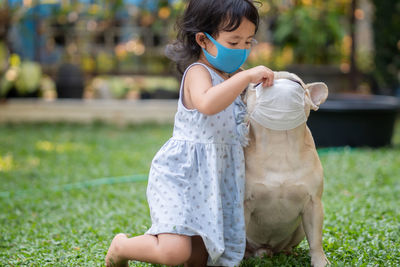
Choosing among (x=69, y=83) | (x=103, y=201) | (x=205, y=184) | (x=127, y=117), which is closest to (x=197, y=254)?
(x=205, y=184)

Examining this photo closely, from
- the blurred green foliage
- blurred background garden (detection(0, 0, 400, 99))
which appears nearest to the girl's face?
the blurred green foliage

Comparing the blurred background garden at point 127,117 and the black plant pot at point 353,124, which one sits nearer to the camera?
the blurred background garden at point 127,117

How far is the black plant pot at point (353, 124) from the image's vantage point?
5.76m

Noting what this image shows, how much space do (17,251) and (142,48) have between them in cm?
774

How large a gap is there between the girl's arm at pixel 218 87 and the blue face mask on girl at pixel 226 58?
0.07m

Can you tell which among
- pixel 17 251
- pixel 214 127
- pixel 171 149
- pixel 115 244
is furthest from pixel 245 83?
pixel 17 251

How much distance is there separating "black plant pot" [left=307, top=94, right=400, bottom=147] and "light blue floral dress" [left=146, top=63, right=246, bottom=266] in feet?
12.2

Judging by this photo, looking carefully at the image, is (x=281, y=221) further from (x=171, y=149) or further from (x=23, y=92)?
(x=23, y=92)

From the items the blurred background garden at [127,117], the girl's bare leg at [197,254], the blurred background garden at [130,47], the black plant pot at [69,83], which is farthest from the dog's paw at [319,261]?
the black plant pot at [69,83]

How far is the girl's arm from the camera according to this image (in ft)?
6.69

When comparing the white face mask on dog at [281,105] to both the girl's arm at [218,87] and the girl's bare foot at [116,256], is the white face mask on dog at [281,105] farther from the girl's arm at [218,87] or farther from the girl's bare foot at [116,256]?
the girl's bare foot at [116,256]

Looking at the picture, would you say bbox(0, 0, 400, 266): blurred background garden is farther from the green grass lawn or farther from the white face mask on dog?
the white face mask on dog

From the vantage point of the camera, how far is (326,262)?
2.32 meters

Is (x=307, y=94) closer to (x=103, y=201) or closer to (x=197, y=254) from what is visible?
(x=197, y=254)
